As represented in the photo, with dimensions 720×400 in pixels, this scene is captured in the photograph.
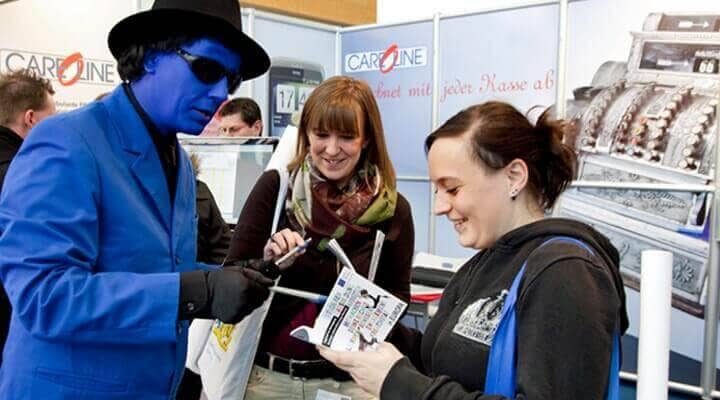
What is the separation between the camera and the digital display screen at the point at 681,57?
3551 mm

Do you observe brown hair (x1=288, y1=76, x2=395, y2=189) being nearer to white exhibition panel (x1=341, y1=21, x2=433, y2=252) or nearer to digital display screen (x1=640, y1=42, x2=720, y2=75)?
digital display screen (x1=640, y1=42, x2=720, y2=75)

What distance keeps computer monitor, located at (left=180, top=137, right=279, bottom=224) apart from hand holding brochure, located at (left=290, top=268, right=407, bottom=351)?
165 cm

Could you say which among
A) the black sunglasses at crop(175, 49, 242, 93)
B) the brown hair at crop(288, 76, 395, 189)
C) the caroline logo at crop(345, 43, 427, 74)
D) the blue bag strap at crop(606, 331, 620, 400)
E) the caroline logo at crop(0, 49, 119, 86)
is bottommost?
the blue bag strap at crop(606, 331, 620, 400)

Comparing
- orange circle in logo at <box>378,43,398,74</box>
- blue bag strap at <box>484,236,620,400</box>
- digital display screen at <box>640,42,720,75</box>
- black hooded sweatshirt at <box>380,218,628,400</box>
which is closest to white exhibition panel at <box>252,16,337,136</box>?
orange circle in logo at <box>378,43,398,74</box>

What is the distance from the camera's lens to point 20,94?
2.56 meters

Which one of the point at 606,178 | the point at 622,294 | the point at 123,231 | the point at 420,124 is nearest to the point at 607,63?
the point at 606,178

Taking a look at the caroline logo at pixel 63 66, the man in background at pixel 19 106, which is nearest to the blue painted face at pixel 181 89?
the man in background at pixel 19 106

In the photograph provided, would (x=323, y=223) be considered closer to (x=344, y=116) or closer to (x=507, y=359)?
(x=344, y=116)

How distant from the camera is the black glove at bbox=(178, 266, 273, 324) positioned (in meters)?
1.19

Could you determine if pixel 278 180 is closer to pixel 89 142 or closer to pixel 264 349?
pixel 264 349

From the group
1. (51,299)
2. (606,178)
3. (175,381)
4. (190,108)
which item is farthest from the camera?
(606,178)

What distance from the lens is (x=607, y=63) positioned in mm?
3924

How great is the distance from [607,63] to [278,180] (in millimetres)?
2791

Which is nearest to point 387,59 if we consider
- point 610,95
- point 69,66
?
point 610,95
